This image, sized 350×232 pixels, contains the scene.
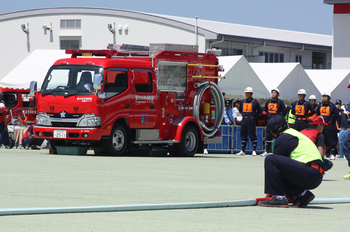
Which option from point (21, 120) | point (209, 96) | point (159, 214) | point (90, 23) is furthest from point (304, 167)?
point (90, 23)

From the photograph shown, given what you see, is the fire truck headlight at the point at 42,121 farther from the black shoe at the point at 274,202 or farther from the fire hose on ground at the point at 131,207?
the black shoe at the point at 274,202

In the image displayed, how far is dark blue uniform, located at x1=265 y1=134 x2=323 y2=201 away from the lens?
809cm

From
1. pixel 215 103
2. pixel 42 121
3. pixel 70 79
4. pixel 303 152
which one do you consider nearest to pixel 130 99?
pixel 70 79

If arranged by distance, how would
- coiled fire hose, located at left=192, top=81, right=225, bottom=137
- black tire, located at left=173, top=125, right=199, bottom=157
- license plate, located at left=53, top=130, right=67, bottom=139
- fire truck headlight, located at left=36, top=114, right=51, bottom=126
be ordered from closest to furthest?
license plate, located at left=53, top=130, right=67, bottom=139 → fire truck headlight, located at left=36, top=114, right=51, bottom=126 → black tire, located at left=173, top=125, right=199, bottom=157 → coiled fire hose, located at left=192, top=81, right=225, bottom=137

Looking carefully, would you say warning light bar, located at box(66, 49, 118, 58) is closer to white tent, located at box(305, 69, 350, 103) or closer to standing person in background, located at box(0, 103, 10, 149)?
standing person in background, located at box(0, 103, 10, 149)

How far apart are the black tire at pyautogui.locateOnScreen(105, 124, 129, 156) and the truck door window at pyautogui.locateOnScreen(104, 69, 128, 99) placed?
918 mm

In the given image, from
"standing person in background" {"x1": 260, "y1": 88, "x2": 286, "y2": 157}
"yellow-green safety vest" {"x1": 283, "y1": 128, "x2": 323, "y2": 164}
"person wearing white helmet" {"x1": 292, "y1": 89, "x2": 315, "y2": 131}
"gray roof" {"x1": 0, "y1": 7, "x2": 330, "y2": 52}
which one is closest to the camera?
"yellow-green safety vest" {"x1": 283, "y1": 128, "x2": 323, "y2": 164}

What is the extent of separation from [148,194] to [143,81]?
9233mm

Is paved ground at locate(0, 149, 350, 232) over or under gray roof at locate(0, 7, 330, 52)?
under

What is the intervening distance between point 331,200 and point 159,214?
2758mm

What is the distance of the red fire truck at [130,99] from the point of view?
16.9 metres

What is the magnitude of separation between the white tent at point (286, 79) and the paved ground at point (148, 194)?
1213 cm

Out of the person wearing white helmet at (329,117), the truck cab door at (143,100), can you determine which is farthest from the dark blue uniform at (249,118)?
the truck cab door at (143,100)

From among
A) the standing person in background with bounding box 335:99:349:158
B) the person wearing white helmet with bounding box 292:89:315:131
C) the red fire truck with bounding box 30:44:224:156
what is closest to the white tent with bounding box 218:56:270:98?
the person wearing white helmet with bounding box 292:89:315:131
